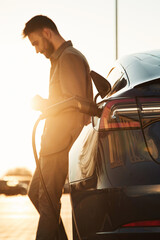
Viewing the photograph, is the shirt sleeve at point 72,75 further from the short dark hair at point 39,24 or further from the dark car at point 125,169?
the dark car at point 125,169

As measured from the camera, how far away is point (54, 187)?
358 cm

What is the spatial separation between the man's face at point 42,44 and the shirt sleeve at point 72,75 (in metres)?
0.31

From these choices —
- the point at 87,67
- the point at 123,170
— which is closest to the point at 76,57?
the point at 87,67

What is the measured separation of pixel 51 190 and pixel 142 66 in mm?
1200

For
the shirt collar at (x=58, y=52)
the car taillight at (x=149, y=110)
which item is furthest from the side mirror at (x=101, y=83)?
the shirt collar at (x=58, y=52)

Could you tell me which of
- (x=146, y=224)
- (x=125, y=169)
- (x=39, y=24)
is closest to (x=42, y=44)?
(x=39, y=24)

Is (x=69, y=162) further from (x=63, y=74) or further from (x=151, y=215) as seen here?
(x=151, y=215)

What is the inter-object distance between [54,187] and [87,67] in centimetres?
100

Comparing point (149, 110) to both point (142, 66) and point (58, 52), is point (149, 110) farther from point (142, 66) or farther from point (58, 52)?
point (58, 52)

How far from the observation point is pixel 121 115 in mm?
2633

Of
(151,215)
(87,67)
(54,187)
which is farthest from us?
(87,67)

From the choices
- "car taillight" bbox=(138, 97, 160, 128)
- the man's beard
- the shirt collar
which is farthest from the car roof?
the man's beard

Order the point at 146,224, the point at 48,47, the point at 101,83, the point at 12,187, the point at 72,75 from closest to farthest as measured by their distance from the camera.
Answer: the point at 146,224 < the point at 101,83 < the point at 72,75 < the point at 48,47 < the point at 12,187

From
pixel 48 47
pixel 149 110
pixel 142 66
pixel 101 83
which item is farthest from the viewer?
pixel 48 47
